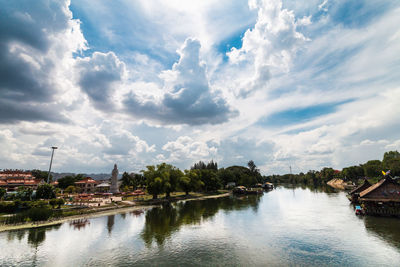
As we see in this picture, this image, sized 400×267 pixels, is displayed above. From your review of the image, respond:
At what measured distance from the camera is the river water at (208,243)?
872 inches

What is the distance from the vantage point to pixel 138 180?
116000mm

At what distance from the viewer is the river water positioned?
22.2 m

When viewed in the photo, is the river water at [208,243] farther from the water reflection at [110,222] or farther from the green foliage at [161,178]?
the green foliage at [161,178]

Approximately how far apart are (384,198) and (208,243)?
38994 millimetres

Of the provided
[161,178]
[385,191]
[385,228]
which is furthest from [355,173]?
[161,178]

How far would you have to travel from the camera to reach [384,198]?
41.2 m

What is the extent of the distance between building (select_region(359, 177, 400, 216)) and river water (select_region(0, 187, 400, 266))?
8.49 feet

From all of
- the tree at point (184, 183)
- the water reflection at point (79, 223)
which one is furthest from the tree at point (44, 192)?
the tree at point (184, 183)

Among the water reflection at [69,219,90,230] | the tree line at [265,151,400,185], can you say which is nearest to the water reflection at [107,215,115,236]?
the water reflection at [69,219,90,230]

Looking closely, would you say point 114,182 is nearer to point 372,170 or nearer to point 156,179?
point 156,179

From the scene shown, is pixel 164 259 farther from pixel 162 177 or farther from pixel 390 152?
pixel 390 152

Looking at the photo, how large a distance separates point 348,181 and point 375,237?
167 m

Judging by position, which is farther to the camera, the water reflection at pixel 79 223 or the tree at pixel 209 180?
the tree at pixel 209 180

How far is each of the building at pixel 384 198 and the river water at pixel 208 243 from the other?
2.59m
